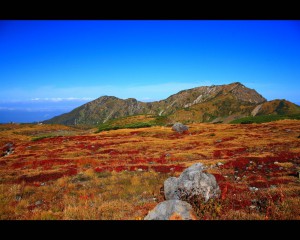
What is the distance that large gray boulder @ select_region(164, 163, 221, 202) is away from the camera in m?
13.4

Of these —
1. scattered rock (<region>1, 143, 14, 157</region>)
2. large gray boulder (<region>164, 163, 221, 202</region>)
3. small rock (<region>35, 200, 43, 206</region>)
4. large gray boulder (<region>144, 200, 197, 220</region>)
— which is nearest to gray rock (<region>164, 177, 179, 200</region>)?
large gray boulder (<region>164, 163, 221, 202</region>)

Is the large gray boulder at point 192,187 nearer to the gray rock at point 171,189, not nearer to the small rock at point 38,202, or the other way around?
the gray rock at point 171,189

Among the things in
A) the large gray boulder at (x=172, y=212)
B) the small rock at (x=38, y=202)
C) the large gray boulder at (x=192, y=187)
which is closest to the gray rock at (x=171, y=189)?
the large gray boulder at (x=192, y=187)

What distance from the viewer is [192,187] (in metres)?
13.8

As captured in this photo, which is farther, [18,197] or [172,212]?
[18,197]

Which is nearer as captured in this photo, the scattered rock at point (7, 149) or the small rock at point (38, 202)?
the small rock at point (38, 202)

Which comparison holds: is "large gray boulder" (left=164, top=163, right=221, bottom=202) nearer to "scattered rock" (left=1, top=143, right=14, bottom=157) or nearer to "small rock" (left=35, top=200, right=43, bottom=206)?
"small rock" (left=35, top=200, right=43, bottom=206)

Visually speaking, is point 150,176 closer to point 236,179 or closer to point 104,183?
point 104,183

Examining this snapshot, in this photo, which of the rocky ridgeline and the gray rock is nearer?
the rocky ridgeline

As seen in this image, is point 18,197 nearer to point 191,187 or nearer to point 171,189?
point 171,189

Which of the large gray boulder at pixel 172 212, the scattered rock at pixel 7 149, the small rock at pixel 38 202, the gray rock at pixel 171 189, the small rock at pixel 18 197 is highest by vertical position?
the large gray boulder at pixel 172 212

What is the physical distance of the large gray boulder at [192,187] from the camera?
13442 mm

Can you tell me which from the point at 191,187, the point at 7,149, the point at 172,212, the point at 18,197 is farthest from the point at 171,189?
the point at 7,149
